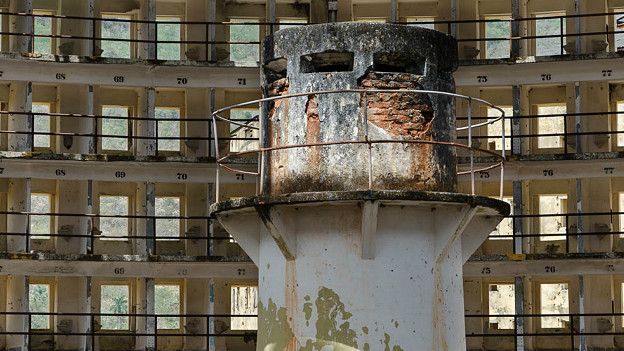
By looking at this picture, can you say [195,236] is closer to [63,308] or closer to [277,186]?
[63,308]

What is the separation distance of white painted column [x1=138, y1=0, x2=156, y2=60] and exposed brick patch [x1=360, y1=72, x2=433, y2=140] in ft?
56.0

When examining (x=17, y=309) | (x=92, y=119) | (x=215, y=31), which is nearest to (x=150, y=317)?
(x=17, y=309)

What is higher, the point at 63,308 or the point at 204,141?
the point at 204,141

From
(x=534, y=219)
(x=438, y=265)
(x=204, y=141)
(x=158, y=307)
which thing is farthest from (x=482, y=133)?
(x=438, y=265)

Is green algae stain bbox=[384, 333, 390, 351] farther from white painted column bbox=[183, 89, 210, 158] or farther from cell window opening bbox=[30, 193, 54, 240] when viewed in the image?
cell window opening bbox=[30, 193, 54, 240]

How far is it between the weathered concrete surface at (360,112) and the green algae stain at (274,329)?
1267 mm

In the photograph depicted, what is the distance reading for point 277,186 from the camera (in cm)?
1619

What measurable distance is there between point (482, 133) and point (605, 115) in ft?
9.21

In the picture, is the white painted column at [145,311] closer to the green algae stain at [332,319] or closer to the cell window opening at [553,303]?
the cell window opening at [553,303]

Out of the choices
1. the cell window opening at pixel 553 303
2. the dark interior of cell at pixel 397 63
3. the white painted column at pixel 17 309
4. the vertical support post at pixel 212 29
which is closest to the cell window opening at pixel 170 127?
the vertical support post at pixel 212 29

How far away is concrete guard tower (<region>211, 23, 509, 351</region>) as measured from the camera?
51.0 feet

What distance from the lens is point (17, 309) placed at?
108 feet

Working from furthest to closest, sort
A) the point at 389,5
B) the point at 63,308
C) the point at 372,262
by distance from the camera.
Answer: the point at 389,5, the point at 63,308, the point at 372,262

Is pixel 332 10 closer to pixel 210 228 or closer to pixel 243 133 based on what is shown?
pixel 243 133
